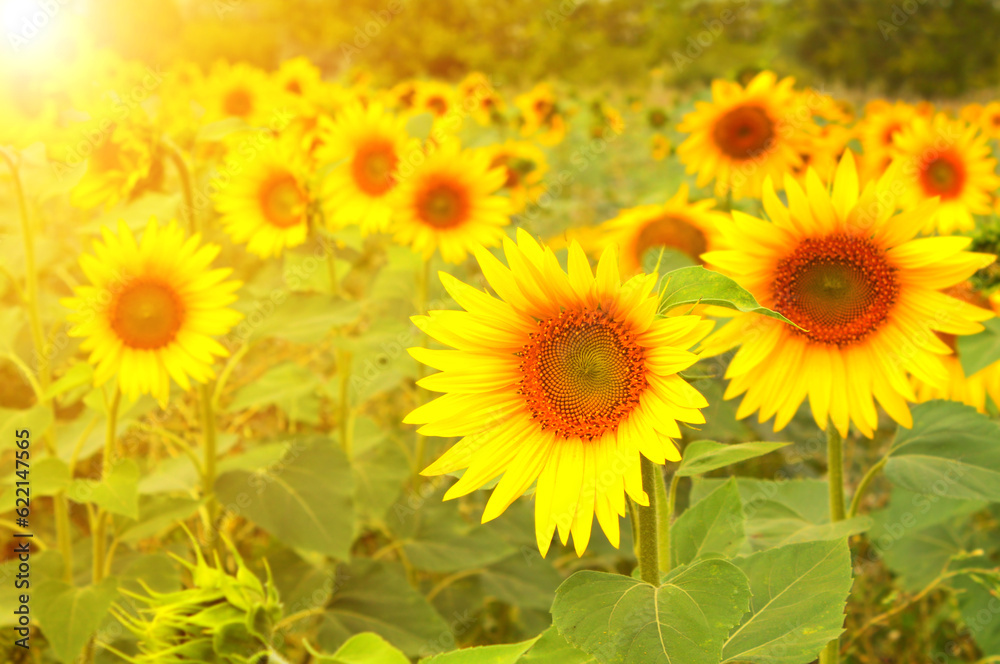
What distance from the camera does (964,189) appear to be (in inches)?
118

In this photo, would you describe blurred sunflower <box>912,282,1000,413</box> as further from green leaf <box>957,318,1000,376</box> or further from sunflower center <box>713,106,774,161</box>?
sunflower center <box>713,106,774,161</box>

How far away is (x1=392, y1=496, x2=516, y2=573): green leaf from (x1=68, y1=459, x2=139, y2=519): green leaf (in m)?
0.89

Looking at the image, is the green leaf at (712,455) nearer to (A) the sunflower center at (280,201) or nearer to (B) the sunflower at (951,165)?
(A) the sunflower center at (280,201)

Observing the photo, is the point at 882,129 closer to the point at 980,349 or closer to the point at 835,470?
the point at 980,349

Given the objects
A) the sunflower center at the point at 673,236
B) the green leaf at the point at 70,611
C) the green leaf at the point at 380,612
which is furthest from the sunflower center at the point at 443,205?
the green leaf at the point at 70,611

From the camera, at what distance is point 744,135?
9.04ft

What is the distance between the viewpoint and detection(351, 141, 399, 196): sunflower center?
276cm

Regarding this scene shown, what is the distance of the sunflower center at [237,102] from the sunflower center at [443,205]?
2.50 m

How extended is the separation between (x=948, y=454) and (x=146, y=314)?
1763 mm

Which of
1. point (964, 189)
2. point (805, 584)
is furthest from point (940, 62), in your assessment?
point (805, 584)

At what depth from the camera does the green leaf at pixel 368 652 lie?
3.44 ft

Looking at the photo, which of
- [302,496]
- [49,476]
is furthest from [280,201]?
[49,476]

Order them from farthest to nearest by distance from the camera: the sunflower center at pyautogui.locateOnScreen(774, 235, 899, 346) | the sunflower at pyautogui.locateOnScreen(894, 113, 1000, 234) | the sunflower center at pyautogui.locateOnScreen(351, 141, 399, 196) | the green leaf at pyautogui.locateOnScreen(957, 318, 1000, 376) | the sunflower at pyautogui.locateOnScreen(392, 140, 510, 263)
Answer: the sunflower at pyautogui.locateOnScreen(894, 113, 1000, 234) < the sunflower center at pyautogui.locateOnScreen(351, 141, 399, 196) < the sunflower at pyautogui.locateOnScreen(392, 140, 510, 263) < the green leaf at pyautogui.locateOnScreen(957, 318, 1000, 376) < the sunflower center at pyautogui.locateOnScreen(774, 235, 899, 346)

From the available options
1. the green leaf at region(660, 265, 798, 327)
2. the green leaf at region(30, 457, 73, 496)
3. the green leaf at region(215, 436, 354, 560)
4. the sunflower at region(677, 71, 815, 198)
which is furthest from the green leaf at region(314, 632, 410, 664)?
the sunflower at region(677, 71, 815, 198)
